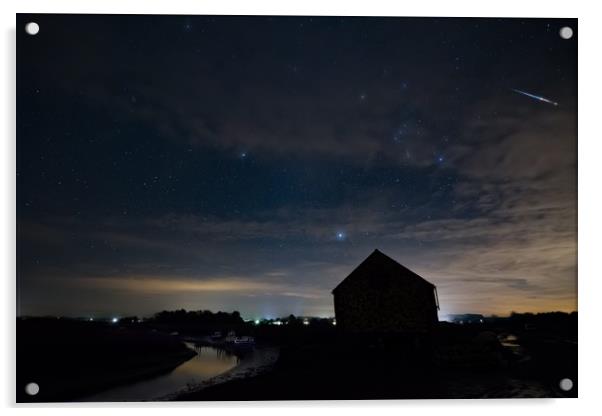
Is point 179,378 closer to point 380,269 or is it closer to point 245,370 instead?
point 245,370

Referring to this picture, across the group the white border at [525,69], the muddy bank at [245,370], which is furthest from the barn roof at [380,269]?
the white border at [525,69]

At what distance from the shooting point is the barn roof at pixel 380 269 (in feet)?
20.6

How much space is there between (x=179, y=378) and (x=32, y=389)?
65.1 inches

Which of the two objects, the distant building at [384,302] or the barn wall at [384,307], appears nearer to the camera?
the distant building at [384,302]

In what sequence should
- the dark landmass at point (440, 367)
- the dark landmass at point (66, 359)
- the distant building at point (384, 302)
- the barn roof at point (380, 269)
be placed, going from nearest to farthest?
1. the dark landmass at point (66, 359)
2. the dark landmass at point (440, 367)
3. the barn roof at point (380, 269)
4. the distant building at point (384, 302)

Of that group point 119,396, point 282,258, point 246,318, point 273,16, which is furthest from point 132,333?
point 273,16

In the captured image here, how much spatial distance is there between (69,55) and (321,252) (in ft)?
12.8

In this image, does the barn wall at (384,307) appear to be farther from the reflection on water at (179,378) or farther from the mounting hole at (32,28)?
the mounting hole at (32,28)

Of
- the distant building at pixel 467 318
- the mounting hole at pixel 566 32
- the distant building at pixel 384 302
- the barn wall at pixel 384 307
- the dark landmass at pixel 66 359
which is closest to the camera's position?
the dark landmass at pixel 66 359

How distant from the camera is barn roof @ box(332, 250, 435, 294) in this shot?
6266mm

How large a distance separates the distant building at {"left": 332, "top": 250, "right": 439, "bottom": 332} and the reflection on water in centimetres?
198

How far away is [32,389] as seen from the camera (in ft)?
16.1

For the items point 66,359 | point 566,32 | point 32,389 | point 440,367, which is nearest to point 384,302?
point 440,367

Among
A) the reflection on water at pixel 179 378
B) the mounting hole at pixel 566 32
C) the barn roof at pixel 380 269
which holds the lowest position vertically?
the reflection on water at pixel 179 378
